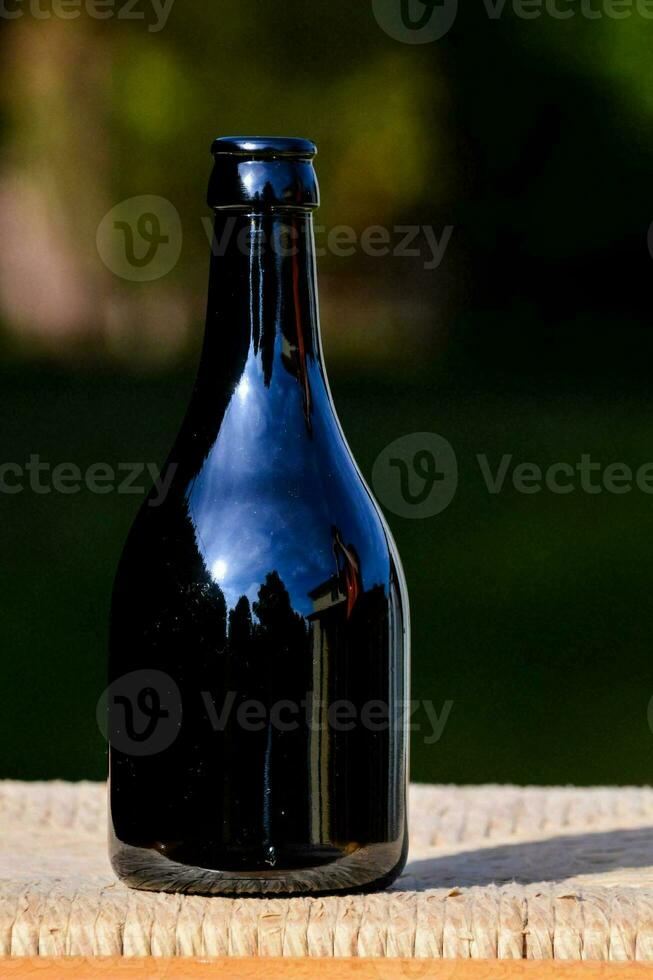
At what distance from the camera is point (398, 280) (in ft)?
16.1


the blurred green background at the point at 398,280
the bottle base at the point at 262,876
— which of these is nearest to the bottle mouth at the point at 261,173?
the bottle base at the point at 262,876

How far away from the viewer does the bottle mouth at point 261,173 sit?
0.65 meters

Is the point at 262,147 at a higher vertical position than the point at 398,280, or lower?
higher

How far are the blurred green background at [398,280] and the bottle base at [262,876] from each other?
2.86 metres

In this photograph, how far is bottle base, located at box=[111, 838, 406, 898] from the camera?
64 cm

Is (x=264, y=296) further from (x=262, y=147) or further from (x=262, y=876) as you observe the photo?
(x=262, y=876)

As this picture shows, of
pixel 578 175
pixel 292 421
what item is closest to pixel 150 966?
pixel 292 421

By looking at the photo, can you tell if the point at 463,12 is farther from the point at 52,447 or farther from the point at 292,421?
the point at 292,421

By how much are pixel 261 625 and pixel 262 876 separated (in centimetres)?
11

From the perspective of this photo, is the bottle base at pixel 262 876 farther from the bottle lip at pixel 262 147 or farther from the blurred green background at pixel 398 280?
the blurred green background at pixel 398 280

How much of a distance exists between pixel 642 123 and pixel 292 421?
392cm

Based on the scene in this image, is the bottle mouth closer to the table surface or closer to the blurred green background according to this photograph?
the table surface

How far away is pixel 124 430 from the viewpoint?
461cm

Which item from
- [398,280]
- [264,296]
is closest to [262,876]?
[264,296]
